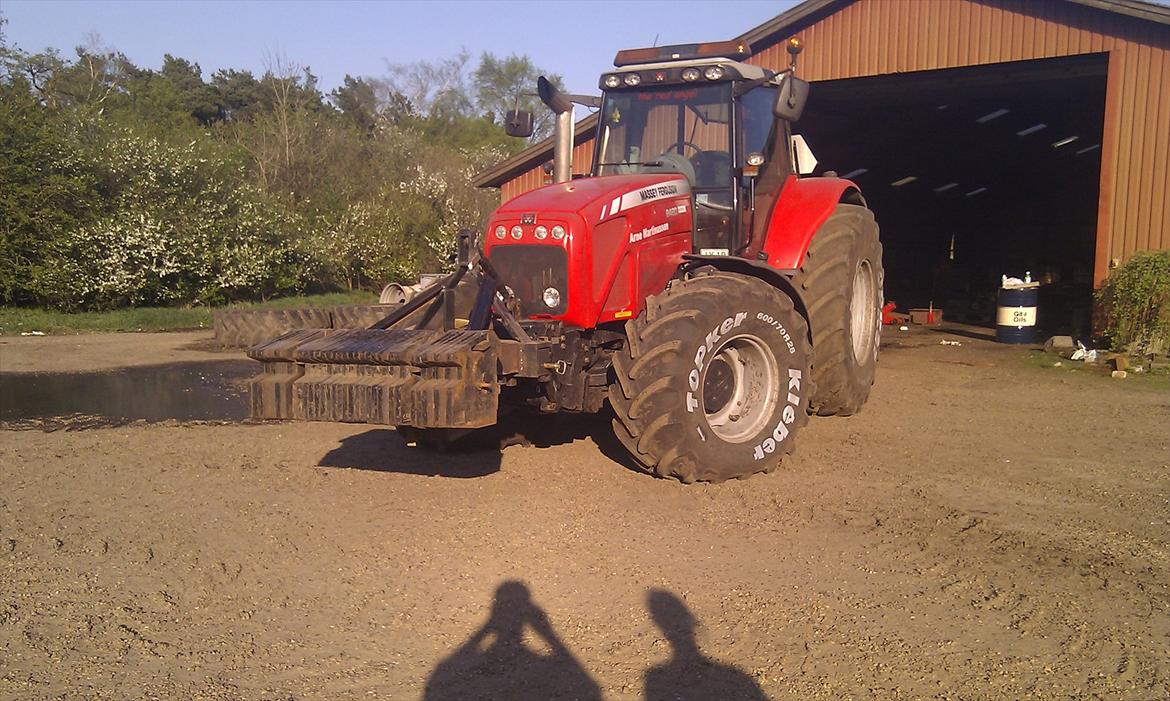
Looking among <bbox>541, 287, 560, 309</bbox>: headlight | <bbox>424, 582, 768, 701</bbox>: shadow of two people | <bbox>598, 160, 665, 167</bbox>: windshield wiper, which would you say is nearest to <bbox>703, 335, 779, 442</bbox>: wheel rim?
<bbox>541, 287, 560, 309</bbox>: headlight

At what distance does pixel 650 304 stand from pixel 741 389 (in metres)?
1.17

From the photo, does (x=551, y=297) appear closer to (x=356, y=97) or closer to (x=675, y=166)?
(x=675, y=166)

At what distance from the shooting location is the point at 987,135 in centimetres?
2233

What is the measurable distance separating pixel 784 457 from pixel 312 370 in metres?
3.51

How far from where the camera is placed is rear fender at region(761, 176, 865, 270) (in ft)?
24.9

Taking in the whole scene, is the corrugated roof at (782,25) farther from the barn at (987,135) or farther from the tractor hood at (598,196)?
the tractor hood at (598,196)

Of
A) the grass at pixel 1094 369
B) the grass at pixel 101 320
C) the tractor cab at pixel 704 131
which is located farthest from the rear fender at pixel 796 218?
the grass at pixel 101 320

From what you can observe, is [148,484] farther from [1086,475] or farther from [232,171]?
[232,171]

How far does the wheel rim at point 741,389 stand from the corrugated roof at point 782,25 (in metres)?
4.56

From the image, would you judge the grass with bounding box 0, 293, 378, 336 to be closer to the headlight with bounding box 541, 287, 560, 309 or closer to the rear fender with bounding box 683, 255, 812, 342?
the headlight with bounding box 541, 287, 560, 309

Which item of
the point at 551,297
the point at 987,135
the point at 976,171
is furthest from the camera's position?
the point at 976,171

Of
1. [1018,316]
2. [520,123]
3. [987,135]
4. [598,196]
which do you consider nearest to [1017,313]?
[1018,316]

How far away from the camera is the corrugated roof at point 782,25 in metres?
12.9

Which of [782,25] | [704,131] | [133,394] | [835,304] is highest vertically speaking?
[782,25]
